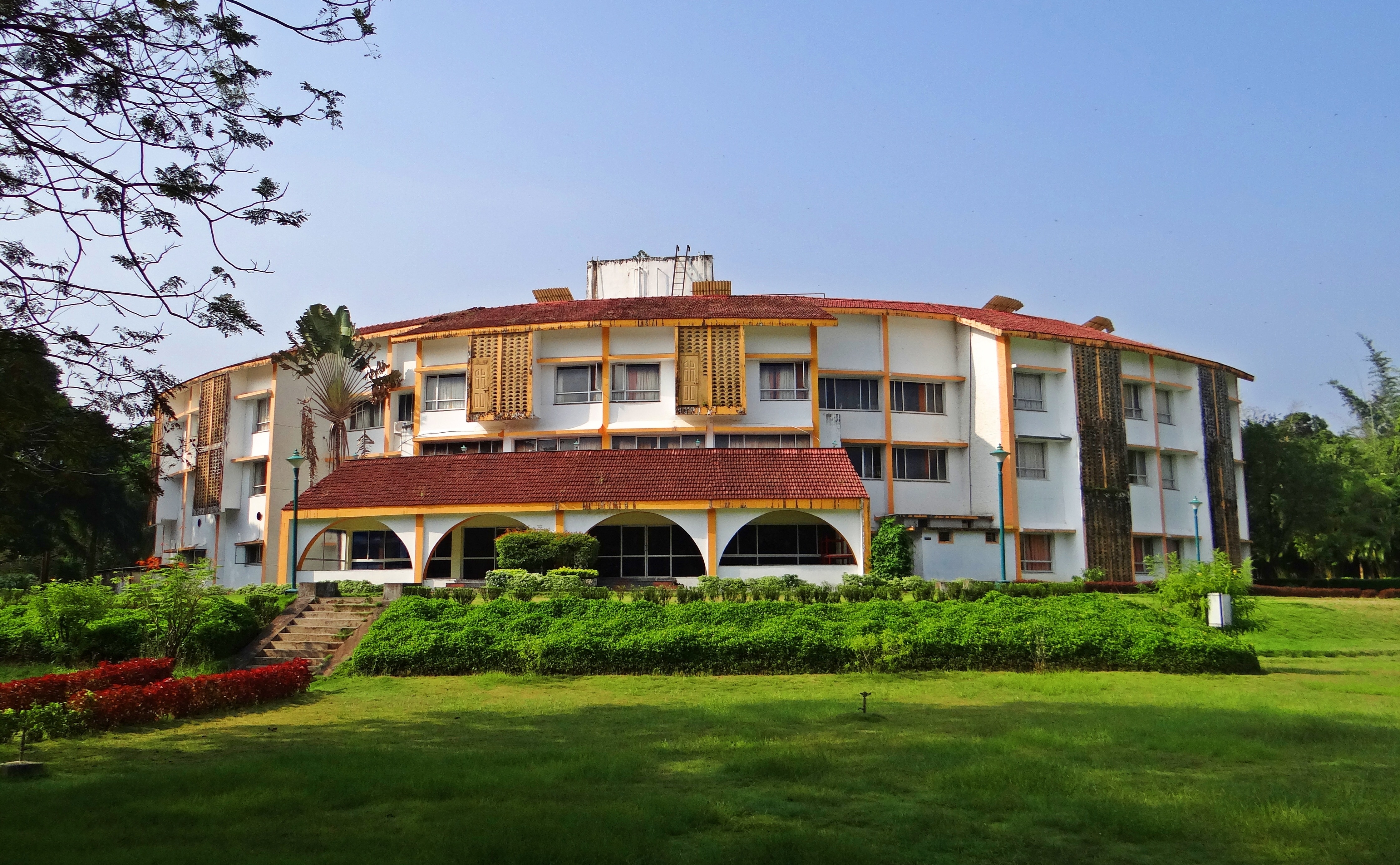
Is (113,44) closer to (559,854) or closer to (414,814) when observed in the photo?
(414,814)

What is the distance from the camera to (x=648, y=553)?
98.8ft

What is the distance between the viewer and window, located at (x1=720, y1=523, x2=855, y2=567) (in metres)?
30.0

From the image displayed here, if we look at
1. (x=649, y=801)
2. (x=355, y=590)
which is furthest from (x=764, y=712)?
(x=355, y=590)

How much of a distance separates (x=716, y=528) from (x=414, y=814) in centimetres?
1935

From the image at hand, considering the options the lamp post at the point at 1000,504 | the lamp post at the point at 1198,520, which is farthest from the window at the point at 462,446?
the lamp post at the point at 1198,520

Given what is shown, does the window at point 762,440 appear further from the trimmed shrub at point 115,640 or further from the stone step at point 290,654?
the trimmed shrub at point 115,640

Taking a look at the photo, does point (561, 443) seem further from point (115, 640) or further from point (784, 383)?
point (115, 640)

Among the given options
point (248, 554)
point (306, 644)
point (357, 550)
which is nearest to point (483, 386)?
point (357, 550)

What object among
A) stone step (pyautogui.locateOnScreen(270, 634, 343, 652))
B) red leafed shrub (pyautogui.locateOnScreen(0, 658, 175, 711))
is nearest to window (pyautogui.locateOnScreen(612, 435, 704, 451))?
stone step (pyautogui.locateOnScreen(270, 634, 343, 652))

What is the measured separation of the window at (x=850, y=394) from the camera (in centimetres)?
3341

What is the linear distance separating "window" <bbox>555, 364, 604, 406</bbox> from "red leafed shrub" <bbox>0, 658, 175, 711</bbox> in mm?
18823

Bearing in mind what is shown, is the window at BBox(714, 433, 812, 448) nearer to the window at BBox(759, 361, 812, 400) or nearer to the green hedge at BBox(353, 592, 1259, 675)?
the window at BBox(759, 361, 812, 400)

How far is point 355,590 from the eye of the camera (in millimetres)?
22625

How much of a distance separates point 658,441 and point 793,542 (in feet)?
17.1
